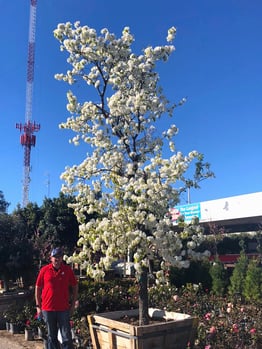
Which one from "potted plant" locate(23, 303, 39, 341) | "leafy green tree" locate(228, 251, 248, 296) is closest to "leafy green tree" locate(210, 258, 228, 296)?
"leafy green tree" locate(228, 251, 248, 296)

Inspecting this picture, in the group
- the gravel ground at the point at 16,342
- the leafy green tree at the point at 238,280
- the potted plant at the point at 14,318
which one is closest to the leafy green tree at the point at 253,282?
the leafy green tree at the point at 238,280

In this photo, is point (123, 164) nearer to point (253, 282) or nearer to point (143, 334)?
point (143, 334)

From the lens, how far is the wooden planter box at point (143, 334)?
5309mm

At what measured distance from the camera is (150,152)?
6.42 metres

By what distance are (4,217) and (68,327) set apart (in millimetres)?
7575

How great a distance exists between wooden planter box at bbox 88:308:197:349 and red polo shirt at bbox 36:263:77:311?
685 millimetres

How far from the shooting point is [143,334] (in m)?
5.30

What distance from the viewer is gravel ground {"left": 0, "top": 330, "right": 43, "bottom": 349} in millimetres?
7371

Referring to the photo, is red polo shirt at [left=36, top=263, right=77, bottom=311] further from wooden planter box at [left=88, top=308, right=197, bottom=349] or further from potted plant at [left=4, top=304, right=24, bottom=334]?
potted plant at [left=4, top=304, right=24, bottom=334]

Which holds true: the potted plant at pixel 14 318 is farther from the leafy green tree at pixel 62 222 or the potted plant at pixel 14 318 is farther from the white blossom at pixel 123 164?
the leafy green tree at pixel 62 222

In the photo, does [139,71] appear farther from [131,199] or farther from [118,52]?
[131,199]

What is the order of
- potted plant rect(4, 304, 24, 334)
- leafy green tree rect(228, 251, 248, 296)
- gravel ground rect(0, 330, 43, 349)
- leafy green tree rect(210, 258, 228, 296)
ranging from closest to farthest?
gravel ground rect(0, 330, 43, 349) < potted plant rect(4, 304, 24, 334) < leafy green tree rect(228, 251, 248, 296) < leafy green tree rect(210, 258, 228, 296)

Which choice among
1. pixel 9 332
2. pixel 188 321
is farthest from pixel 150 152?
pixel 9 332

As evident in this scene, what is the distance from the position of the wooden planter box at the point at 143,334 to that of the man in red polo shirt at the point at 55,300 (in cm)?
56
